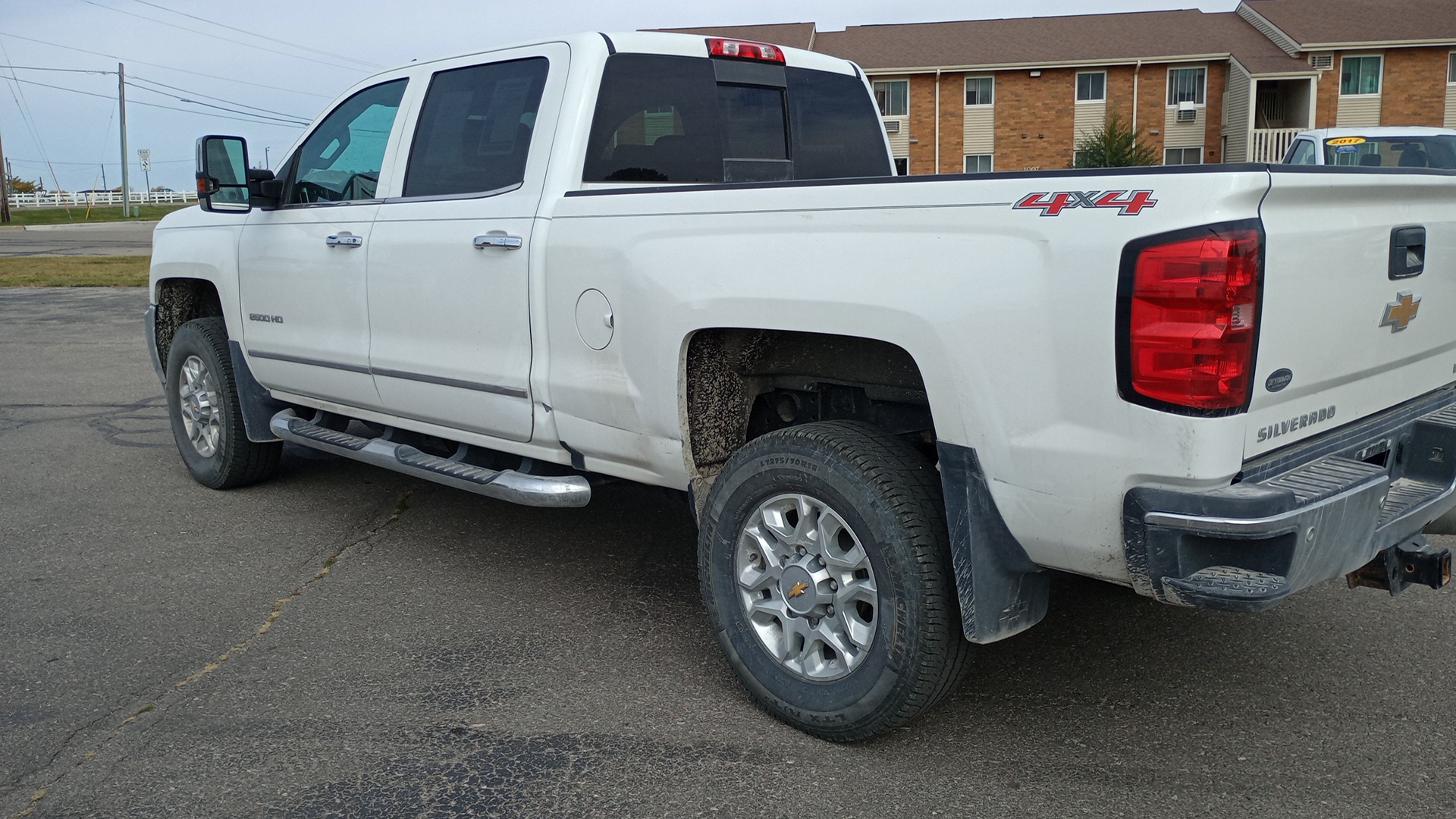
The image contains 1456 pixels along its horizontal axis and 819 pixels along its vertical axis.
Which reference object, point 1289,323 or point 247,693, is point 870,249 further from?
point 247,693

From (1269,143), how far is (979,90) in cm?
896

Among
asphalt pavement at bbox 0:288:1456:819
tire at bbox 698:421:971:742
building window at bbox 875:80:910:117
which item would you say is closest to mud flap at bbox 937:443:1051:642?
tire at bbox 698:421:971:742

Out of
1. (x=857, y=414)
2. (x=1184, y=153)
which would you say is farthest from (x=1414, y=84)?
(x=857, y=414)

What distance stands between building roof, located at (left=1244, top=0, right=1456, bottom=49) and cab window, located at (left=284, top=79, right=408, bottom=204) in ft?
125

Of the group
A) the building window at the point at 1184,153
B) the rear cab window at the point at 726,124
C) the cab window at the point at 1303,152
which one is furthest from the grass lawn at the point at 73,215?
the rear cab window at the point at 726,124

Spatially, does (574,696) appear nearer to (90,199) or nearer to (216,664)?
(216,664)

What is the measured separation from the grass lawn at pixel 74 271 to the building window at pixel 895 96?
23260 mm

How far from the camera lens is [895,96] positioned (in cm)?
3938

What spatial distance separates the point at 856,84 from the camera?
5477 mm

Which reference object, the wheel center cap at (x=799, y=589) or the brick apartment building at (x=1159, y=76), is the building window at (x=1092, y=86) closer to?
the brick apartment building at (x=1159, y=76)

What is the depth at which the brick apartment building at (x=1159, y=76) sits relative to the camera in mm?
36781

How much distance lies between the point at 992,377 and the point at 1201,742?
1.32m

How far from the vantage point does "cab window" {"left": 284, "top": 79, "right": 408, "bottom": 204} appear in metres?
5.05

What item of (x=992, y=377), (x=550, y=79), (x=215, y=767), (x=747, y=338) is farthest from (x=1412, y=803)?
(x=550, y=79)
